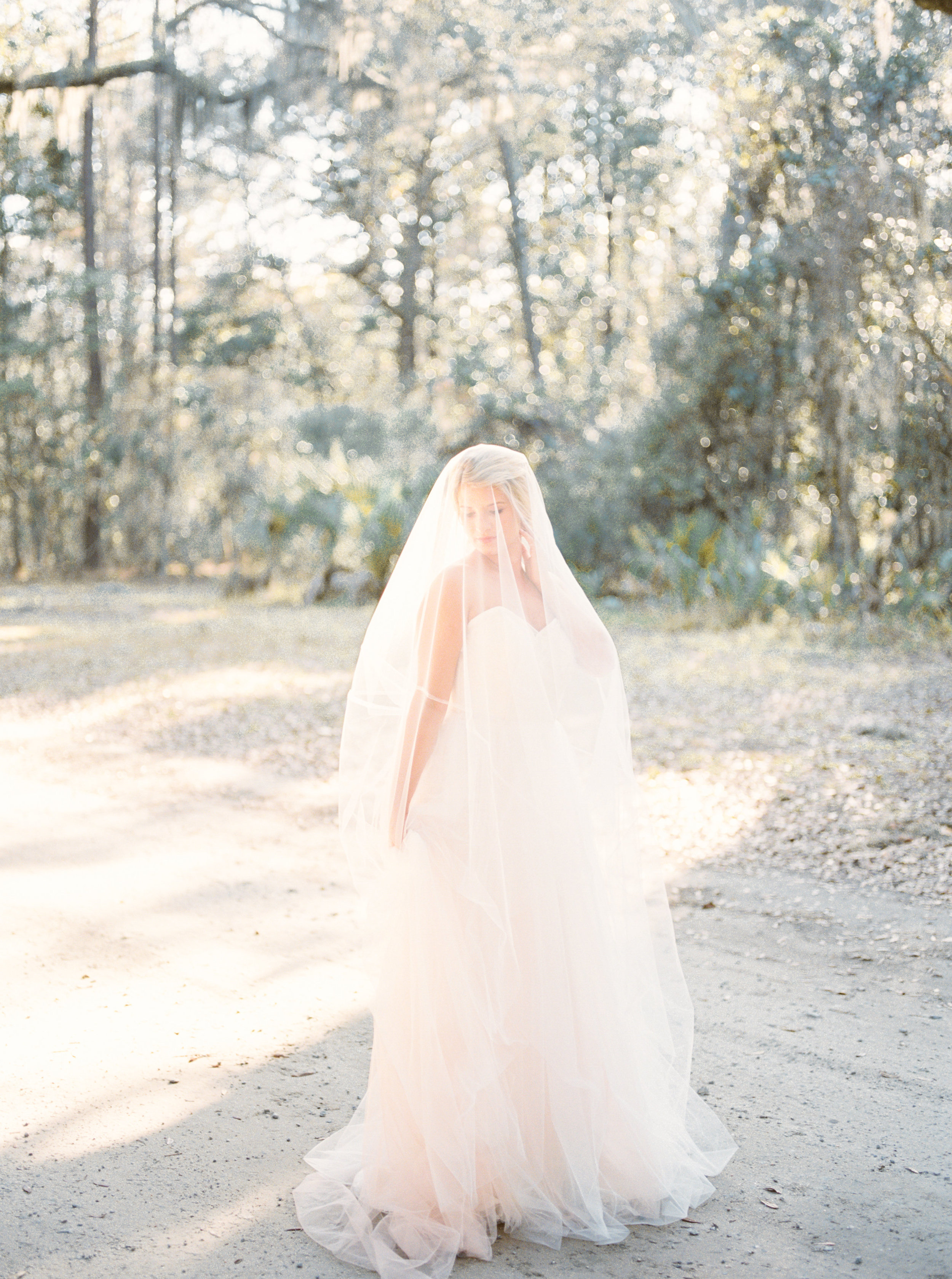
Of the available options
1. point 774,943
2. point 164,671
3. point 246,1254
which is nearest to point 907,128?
point 164,671

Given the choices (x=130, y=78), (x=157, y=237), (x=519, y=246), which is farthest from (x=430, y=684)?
(x=157, y=237)

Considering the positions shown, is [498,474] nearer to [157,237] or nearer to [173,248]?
[157,237]

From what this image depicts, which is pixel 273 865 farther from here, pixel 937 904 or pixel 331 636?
pixel 331 636

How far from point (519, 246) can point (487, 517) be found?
23811mm

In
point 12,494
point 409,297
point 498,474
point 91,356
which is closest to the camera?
point 498,474

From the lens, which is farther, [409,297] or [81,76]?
[409,297]

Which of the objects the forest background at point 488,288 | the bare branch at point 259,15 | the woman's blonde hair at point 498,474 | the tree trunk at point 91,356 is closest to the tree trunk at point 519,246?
the forest background at point 488,288

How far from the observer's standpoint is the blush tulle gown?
8.13ft

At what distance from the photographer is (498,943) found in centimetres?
255

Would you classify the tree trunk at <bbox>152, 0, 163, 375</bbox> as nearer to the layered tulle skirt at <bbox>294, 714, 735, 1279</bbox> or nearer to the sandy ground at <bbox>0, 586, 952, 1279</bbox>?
the sandy ground at <bbox>0, 586, 952, 1279</bbox>

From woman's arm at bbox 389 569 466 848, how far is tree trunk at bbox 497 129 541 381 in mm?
21122

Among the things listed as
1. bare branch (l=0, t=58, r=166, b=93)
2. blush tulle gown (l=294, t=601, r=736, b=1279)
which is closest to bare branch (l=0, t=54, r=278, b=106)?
bare branch (l=0, t=58, r=166, b=93)

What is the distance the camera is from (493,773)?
2600mm

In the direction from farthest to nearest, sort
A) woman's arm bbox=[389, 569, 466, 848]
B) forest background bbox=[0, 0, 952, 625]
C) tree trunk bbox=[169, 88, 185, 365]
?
tree trunk bbox=[169, 88, 185, 365] < forest background bbox=[0, 0, 952, 625] < woman's arm bbox=[389, 569, 466, 848]
